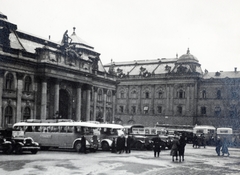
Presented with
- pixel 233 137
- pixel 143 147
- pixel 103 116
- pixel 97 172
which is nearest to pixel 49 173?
pixel 97 172

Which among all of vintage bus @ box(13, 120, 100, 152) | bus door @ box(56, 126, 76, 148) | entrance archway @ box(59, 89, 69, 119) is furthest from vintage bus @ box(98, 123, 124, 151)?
entrance archway @ box(59, 89, 69, 119)

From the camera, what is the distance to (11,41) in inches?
1635

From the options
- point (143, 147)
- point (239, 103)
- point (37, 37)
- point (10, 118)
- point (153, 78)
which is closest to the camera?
point (143, 147)

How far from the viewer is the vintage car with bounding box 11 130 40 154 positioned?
25.7 m

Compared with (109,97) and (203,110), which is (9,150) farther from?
(203,110)

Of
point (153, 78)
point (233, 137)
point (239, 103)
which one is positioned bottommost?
point (233, 137)

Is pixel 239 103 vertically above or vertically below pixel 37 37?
below

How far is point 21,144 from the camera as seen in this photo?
25703 mm

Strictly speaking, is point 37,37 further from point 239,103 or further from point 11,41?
point 239,103

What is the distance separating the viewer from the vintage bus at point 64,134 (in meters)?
30.5

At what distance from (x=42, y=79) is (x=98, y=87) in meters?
14.7

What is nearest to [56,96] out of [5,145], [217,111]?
[5,145]

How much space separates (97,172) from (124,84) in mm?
64808

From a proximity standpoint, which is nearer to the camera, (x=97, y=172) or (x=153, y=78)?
(x=97, y=172)
